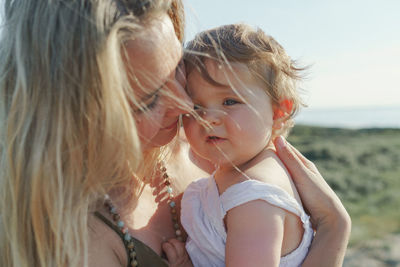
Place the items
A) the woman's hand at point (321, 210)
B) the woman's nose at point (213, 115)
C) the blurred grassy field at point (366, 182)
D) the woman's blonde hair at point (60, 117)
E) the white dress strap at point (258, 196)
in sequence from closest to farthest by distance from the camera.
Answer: the woman's blonde hair at point (60, 117), the white dress strap at point (258, 196), the woman's nose at point (213, 115), the woman's hand at point (321, 210), the blurred grassy field at point (366, 182)

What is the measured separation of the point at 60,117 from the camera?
147 cm

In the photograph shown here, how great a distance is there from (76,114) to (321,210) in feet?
4.26

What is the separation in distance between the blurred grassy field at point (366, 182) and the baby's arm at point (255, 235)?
4203 millimetres

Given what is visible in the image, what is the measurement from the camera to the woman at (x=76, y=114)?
146cm

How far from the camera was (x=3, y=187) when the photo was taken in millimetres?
1612

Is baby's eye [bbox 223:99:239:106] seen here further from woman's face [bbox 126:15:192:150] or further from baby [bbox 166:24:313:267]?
woman's face [bbox 126:15:192:150]

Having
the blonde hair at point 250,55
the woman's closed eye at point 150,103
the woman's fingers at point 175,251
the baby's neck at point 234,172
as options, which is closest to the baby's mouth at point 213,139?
the baby's neck at point 234,172

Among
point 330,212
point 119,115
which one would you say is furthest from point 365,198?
point 119,115

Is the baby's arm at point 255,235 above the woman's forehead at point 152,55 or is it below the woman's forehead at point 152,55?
below

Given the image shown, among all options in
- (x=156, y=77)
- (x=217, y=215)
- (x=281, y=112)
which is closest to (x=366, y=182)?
(x=281, y=112)

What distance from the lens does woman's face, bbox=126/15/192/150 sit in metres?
1.59

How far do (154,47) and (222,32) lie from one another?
559 millimetres

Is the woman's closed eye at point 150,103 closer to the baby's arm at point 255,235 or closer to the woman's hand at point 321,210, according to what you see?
the baby's arm at point 255,235

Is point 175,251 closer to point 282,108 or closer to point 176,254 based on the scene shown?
point 176,254
